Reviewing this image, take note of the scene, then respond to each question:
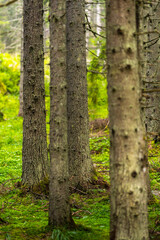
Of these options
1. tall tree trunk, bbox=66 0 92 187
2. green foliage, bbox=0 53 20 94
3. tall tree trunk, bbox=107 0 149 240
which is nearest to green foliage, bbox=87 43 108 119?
tall tree trunk, bbox=66 0 92 187

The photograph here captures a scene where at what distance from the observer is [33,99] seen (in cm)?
681

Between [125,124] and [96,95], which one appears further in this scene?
[96,95]

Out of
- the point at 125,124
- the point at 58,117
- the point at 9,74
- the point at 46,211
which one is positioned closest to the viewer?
the point at 125,124

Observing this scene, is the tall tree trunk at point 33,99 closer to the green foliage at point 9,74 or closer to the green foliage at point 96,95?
the green foliage at point 96,95

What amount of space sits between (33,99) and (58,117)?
251 cm

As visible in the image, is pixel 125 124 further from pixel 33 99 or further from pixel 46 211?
pixel 33 99

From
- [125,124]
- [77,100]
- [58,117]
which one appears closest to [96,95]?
[77,100]

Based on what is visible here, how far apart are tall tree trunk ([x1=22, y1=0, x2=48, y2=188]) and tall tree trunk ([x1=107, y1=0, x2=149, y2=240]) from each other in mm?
3456

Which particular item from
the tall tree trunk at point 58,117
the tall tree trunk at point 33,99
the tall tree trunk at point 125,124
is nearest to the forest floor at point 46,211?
the tall tree trunk at point 58,117

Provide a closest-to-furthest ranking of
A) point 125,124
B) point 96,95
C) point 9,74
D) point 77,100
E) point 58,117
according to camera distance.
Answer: point 125,124, point 58,117, point 77,100, point 96,95, point 9,74

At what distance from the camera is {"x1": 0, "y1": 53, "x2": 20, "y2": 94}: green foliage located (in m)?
26.2

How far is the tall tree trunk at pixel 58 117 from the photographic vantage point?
4.48 m

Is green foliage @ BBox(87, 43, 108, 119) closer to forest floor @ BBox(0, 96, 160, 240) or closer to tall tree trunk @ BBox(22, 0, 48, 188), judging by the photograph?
forest floor @ BBox(0, 96, 160, 240)

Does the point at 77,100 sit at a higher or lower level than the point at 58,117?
higher
